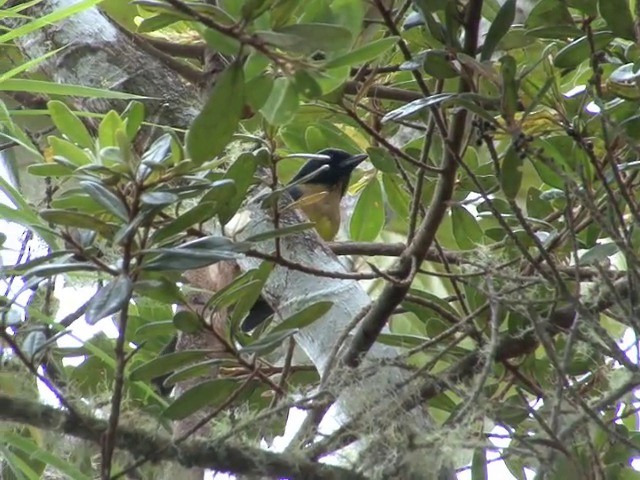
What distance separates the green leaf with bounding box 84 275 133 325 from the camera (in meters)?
0.62

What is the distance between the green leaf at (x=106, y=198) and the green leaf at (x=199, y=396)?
0.61 ft

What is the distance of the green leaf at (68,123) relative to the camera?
0.76 metres

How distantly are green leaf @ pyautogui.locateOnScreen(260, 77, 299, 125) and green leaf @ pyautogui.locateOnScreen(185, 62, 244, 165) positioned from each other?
0.13 feet

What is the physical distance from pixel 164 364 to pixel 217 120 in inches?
7.7

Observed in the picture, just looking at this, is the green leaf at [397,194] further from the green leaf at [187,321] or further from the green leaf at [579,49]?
the green leaf at [187,321]

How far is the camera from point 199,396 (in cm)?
79

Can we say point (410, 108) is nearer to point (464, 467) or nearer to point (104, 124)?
point (104, 124)

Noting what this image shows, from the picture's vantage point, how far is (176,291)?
76 cm

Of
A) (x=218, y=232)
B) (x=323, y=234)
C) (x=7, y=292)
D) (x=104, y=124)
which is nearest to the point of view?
(x=104, y=124)

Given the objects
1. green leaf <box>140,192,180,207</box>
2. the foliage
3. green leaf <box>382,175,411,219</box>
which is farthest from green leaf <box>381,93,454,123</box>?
green leaf <box>382,175,411,219</box>

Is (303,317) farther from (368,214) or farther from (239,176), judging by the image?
(368,214)

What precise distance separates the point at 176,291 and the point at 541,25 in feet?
1.35

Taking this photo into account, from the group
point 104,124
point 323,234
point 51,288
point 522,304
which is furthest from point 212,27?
point 323,234

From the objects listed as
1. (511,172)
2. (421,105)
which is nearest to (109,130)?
(421,105)
